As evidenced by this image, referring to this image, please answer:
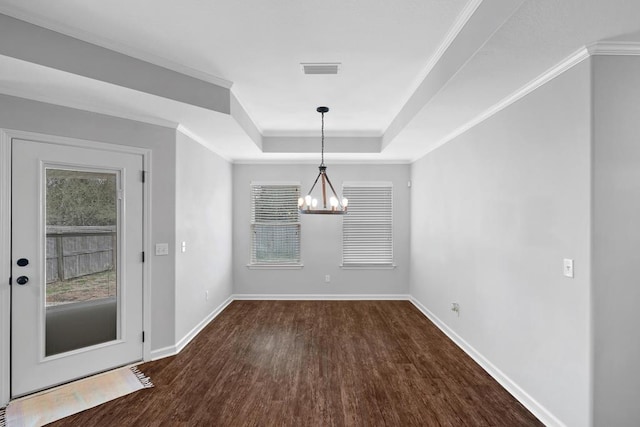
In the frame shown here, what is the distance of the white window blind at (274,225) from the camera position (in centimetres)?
584

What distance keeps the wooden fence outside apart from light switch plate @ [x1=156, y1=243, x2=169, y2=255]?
A: 39cm

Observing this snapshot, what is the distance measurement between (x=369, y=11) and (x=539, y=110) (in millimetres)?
1511

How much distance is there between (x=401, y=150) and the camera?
16.0ft

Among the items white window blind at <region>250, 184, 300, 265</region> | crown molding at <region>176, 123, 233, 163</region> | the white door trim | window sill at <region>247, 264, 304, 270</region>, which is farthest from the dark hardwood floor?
crown molding at <region>176, 123, 233, 163</region>

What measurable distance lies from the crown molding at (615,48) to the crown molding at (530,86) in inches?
1.5

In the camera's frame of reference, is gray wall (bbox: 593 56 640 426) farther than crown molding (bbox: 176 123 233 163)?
No

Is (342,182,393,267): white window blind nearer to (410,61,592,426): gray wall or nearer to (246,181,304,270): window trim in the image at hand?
(246,181,304,270): window trim

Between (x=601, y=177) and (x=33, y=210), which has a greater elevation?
(x=601, y=177)

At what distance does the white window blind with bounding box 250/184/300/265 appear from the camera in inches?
230

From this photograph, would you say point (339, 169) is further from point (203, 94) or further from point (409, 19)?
point (409, 19)

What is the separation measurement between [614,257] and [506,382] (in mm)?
1504

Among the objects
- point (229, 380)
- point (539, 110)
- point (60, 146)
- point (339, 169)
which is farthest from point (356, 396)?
point (339, 169)

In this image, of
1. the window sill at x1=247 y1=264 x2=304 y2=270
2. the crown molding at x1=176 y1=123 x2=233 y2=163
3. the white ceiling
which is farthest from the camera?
the window sill at x1=247 y1=264 x2=304 y2=270

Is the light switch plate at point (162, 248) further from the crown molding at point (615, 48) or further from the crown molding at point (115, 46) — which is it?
the crown molding at point (615, 48)
